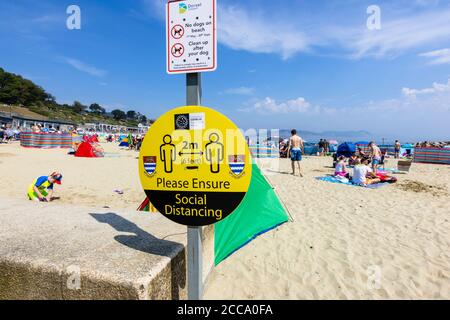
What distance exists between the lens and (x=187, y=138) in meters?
1.48

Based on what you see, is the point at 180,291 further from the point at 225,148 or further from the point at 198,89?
the point at 198,89

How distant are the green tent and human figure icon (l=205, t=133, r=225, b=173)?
215 centimetres

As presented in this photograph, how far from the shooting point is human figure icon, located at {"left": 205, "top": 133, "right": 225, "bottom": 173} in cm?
144

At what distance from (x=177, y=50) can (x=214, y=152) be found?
0.66 m

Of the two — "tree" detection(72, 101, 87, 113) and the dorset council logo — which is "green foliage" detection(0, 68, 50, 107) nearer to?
"tree" detection(72, 101, 87, 113)

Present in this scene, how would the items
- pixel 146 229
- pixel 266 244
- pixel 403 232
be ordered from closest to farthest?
pixel 146 229 → pixel 266 244 → pixel 403 232

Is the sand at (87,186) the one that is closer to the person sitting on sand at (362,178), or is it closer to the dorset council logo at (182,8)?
the dorset council logo at (182,8)

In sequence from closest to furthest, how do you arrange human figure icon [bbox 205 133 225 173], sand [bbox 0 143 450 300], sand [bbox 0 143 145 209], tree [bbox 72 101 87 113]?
human figure icon [bbox 205 133 225 173] < sand [bbox 0 143 450 300] < sand [bbox 0 143 145 209] < tree [bbox 72 101 87 113]

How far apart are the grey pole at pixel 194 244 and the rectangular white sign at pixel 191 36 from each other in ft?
0.23

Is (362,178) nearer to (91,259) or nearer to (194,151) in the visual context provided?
(194,151)

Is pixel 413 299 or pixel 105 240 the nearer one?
pixel 105 240

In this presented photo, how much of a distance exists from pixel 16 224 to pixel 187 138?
2.05m

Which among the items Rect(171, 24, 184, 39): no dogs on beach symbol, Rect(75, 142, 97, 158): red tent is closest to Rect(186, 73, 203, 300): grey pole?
Rect(171, 24, 184, 39): no dogs on beach symbol
